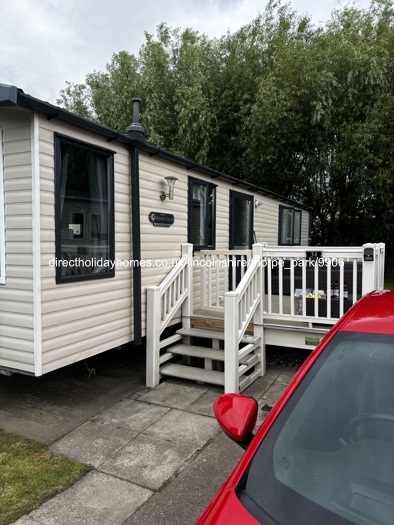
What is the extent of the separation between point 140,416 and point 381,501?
8.99 feet

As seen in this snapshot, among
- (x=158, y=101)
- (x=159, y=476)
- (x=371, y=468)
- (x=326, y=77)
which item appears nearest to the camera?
(x=371, y=468)

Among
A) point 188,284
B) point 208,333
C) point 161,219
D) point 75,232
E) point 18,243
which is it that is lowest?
point 208,333

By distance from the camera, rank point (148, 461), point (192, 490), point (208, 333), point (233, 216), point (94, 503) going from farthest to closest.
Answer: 1. point (233, 216)
2. point (208, 333)
3. point (148, 461)
4. point (192, 490)
5. point (94, 503)

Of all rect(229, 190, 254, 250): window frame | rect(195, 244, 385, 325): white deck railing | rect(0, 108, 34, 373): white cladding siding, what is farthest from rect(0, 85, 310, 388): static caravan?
rect(229, 190, 254, 250): window frame

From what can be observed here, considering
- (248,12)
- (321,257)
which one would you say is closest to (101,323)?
(321,257)

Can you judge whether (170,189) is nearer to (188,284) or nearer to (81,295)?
(188,284)

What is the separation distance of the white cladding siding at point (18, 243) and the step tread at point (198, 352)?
72.8 inches

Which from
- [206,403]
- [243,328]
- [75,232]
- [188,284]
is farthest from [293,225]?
[75,232]

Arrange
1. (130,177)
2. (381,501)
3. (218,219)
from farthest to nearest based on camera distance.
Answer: (218,219), (130,177), (381,501)

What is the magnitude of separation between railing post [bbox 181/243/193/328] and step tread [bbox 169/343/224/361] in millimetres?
393

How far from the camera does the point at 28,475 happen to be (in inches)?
101

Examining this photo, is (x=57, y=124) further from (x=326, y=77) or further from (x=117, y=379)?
(x=326, y=77)

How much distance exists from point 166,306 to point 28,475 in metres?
2.51

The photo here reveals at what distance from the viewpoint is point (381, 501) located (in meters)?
1.13
